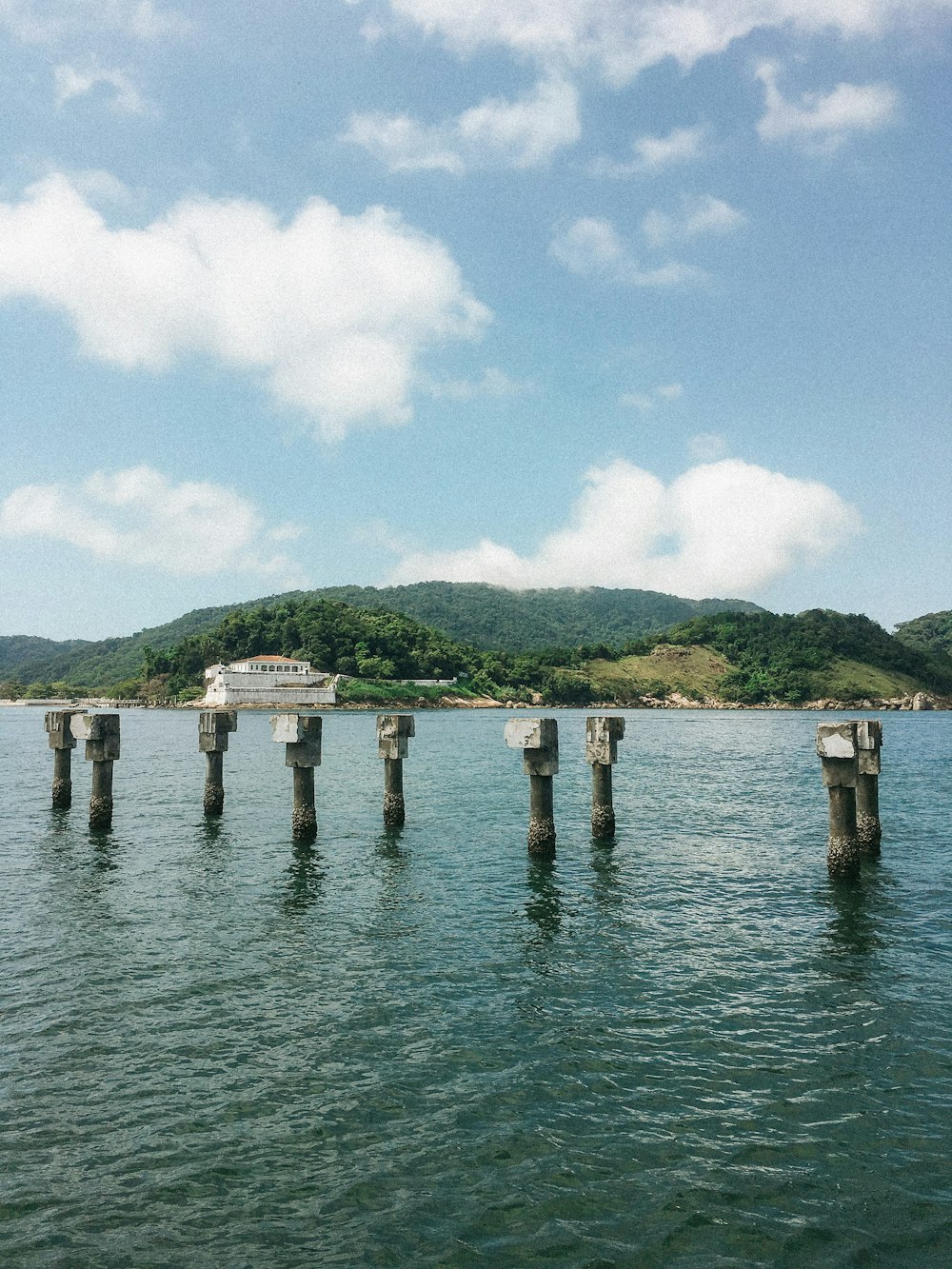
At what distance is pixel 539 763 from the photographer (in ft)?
74.2

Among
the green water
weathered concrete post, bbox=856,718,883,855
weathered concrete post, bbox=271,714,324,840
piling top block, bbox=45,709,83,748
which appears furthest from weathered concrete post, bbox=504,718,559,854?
piling top block, bbox=45,709,83,748

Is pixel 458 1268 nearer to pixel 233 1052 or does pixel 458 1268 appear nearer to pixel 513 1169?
pixel 513 1169

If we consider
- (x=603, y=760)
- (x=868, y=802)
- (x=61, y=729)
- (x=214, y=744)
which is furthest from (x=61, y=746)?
(x=868, y=802)

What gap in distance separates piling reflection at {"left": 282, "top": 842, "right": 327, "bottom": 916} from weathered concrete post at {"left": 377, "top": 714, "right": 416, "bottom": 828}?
3.49 metres

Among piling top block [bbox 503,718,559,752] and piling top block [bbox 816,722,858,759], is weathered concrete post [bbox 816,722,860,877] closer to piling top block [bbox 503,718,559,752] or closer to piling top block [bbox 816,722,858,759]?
piling top block [bbox 816,722,858,759]

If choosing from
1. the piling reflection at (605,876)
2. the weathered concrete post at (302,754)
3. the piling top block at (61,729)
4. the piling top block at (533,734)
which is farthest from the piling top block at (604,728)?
the piling top block at (61,729)

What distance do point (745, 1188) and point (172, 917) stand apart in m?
13.9

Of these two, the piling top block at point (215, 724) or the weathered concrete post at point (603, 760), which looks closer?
the weathered concrete post at point (603, 760)

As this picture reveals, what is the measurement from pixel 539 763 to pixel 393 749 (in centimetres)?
679

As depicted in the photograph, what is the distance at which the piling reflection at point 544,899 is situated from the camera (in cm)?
1809

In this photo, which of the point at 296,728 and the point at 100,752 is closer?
the point at 296,728

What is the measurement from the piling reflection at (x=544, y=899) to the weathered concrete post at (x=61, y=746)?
1751 cm

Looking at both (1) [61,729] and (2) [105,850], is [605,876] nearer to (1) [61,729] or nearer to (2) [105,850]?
(2) [105,850]

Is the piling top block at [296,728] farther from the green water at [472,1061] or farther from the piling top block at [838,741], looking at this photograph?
the piling top block at [838,741]
